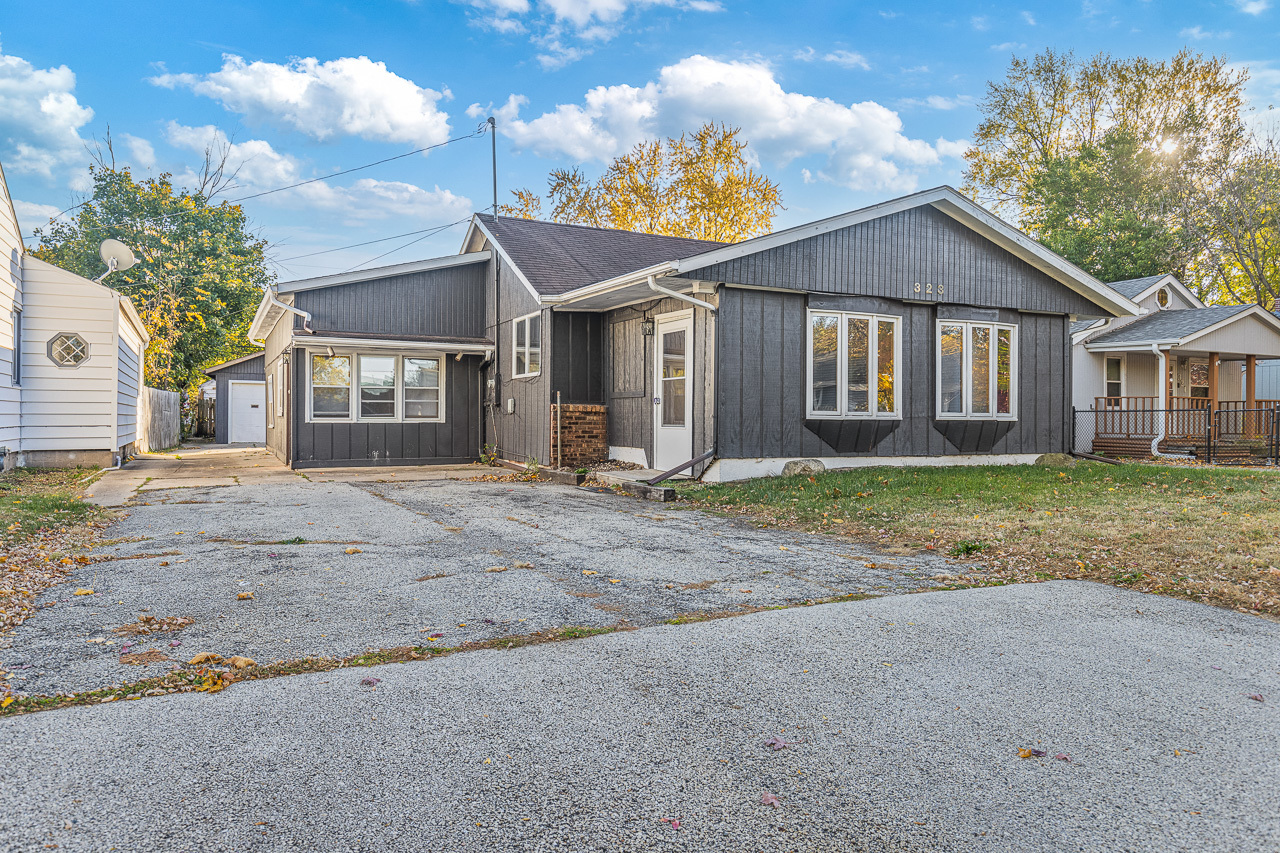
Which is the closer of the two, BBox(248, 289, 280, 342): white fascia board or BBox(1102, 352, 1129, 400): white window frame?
BBox(248, 289, 280, 342): white fascia board

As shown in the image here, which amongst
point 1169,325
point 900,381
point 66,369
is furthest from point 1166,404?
point 66,369

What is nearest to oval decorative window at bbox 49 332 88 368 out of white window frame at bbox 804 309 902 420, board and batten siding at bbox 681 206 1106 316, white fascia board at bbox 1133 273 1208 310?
board and batten siding at bbox 681 206 1106 316

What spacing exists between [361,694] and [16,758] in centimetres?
101

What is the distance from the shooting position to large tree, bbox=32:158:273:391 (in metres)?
27.4

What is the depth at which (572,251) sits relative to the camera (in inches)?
576

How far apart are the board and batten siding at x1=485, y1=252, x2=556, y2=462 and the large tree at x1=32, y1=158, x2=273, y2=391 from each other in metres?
18.3

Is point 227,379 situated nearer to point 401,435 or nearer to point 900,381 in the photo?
point 401,435

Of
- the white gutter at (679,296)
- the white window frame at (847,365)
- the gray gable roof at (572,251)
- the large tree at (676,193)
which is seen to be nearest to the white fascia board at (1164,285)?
the large tree at (676,193)

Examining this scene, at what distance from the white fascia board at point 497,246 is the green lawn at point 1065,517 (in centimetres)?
455

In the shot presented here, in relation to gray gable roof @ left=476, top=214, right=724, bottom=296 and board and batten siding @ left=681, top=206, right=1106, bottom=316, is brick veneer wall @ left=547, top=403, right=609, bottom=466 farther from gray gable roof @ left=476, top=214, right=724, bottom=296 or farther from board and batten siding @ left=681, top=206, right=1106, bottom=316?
board and batten siding @ left=681, top=206, right=1106, bottom=316

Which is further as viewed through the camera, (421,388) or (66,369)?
(421,388)

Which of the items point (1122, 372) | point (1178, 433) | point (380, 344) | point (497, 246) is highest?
point (497, 246)

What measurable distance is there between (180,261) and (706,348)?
83.1ft

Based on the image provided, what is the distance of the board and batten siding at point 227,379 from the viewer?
25.7 metres
